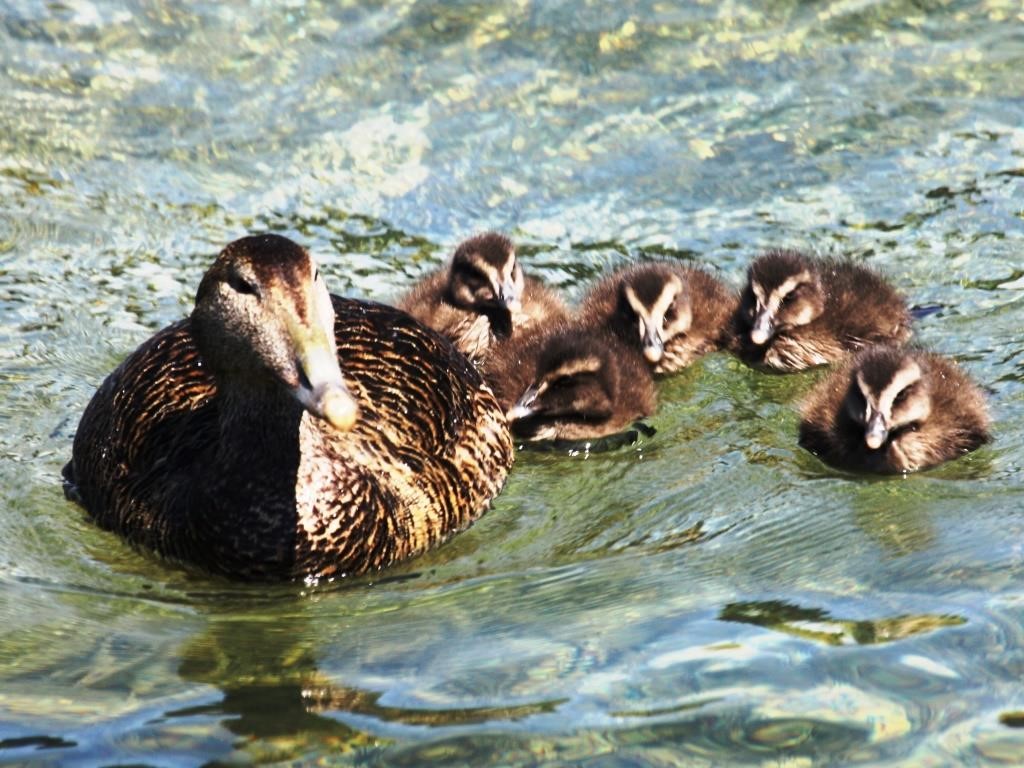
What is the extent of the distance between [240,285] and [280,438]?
60 centimetres

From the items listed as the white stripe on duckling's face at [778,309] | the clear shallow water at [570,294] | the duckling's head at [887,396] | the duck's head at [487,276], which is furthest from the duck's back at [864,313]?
the duck's head at [487,276]

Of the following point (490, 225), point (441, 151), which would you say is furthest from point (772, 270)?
point (441, 151)

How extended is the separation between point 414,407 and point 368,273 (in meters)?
2.57

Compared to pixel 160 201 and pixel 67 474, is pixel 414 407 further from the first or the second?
pixel 160 201

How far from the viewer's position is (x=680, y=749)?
14.7ft

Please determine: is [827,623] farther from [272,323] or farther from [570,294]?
[570,294]

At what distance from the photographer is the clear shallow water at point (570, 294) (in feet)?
15.5

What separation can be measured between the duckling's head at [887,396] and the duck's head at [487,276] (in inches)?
65.8

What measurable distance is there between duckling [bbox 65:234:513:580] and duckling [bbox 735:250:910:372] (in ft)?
5.60

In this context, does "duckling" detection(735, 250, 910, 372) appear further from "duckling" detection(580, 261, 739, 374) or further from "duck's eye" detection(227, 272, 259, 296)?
"duck's eye" detection(227, 272, 259, 296)

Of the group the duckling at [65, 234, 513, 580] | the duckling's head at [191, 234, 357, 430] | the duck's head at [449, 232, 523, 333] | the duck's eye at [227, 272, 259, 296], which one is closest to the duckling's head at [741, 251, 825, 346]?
the duck's head at [449, 232, 523, 333]

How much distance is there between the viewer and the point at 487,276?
7.72m

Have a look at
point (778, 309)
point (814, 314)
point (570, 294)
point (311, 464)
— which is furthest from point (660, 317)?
point (311, 464)

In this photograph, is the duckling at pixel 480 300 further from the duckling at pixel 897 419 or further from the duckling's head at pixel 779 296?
the duckling at pixel 897 419
